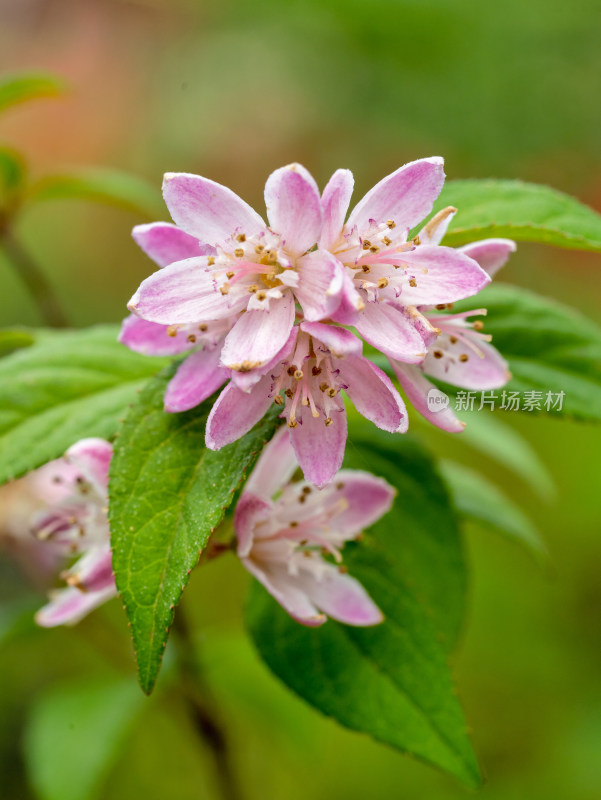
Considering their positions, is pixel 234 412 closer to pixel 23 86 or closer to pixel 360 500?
pixel 360 500

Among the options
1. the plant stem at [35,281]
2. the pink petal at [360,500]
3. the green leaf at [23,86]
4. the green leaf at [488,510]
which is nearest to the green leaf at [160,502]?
the pink petal at [360,500]

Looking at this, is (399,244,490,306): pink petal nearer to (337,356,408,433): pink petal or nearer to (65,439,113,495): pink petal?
(337,356,408,433): pink petal

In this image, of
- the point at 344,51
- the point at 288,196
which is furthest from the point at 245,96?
the point at 288,196

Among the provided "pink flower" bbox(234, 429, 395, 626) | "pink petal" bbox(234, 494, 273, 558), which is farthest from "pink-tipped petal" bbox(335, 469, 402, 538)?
"pink petal" bbox(234, 494, 273, 558)

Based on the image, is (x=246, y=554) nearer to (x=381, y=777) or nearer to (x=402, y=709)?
(x=402, y=709)

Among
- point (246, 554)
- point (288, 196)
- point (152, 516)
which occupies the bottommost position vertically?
point (246, 554)

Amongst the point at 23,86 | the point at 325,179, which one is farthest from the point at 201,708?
the point at 325,179

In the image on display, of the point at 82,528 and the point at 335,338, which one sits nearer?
the point at 335,338

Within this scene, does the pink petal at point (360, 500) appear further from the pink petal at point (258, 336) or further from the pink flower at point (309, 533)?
the pink petal at point (258, 336)
